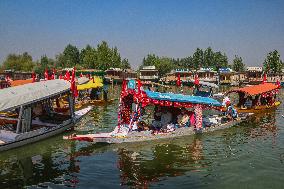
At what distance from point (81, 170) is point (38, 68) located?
101m

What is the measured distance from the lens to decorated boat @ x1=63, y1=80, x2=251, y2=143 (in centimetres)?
1906

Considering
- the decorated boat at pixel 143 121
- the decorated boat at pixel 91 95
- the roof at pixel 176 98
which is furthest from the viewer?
the decorated boat at pixel 91 95

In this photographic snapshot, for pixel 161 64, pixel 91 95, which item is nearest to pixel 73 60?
pixel 161 64

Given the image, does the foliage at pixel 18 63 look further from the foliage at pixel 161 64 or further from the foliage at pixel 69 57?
the foliage at pixel 161 64

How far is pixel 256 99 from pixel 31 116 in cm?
2136

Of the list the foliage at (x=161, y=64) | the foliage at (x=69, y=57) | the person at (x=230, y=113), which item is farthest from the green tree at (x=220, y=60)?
the person at (x=230, y=113)

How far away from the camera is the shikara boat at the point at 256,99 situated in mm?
30500

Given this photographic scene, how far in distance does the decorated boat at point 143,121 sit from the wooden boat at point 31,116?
10.8ft

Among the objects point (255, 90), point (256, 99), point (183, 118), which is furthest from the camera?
point (256, 99)

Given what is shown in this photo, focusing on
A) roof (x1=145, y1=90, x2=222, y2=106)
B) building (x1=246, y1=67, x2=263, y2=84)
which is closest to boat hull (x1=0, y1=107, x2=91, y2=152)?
roof (x1=145, y1=90, x2=222, y2=106)

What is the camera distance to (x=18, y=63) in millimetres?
114750

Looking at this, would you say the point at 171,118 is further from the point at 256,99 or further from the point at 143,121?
the point at 256,99

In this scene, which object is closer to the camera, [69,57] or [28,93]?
[28,93]

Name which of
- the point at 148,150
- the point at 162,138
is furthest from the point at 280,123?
the point at 148,150
